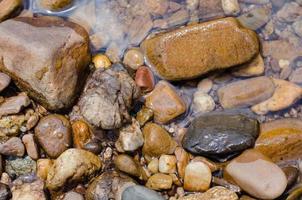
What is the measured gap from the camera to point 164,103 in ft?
12.0

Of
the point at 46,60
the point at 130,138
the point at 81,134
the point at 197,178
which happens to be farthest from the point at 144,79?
the point at 197,178

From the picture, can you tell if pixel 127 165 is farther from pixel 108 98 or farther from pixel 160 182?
pixel 108 98

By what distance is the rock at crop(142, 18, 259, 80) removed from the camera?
3.65 metres

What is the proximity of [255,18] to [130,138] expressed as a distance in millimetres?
1509

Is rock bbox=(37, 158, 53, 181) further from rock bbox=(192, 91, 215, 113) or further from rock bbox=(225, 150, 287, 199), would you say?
rock bbox=(225, 150, 287, 199)

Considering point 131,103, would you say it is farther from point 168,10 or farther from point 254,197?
point 254,197

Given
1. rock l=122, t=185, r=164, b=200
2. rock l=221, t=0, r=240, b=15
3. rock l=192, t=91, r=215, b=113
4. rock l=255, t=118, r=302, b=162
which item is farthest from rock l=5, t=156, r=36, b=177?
rock l=221, t=0, r=240, b=15

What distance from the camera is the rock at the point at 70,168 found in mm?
3318

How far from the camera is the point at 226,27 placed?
370cm

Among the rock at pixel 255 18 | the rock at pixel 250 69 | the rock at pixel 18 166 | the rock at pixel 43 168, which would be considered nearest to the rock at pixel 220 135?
the rock at pixel 250 69

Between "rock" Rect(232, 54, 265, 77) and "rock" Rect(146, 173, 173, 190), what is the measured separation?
105 centimetres

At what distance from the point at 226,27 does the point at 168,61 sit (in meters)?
0.56

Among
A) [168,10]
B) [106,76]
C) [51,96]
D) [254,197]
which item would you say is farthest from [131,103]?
[254,197]

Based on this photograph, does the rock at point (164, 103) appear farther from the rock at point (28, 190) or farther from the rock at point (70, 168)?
the rock at point (28, 190)
